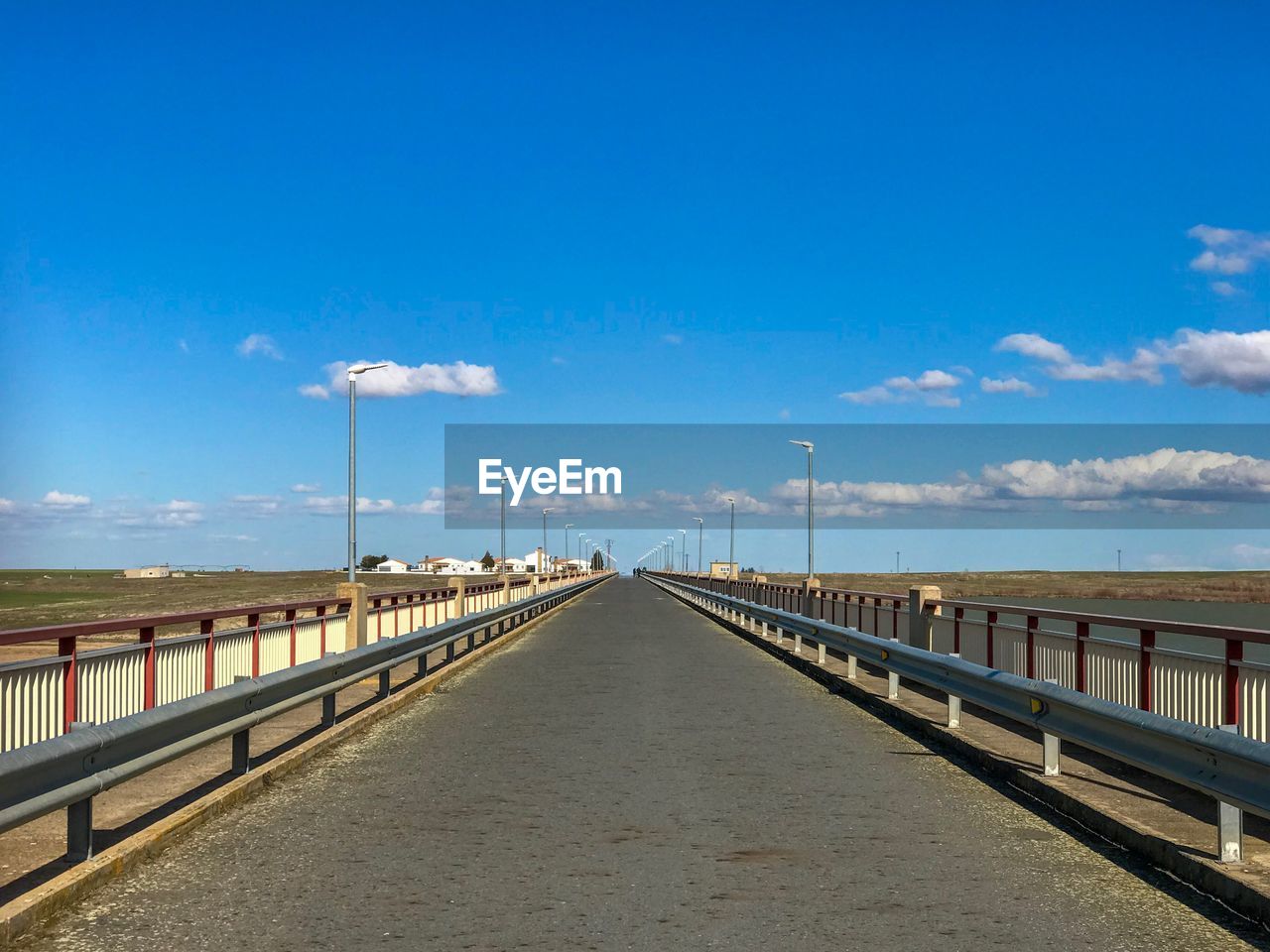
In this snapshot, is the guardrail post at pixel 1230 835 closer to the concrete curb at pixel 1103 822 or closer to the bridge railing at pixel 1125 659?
the concrete curb at pixel 1103 822

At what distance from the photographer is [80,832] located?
6.60 m

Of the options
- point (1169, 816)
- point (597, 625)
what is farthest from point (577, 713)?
point (597, 625)

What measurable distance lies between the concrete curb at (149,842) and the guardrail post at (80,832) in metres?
0.07

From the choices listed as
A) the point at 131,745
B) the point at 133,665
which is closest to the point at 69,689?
the point at 133,665

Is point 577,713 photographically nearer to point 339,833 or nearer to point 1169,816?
point 339,833

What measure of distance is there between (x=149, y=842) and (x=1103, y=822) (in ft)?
17.6

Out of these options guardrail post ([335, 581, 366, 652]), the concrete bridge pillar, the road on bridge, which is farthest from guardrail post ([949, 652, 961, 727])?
the concrete bridge pillar

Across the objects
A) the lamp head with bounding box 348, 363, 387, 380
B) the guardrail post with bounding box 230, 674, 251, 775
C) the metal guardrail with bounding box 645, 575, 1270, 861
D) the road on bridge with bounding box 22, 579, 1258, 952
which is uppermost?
the lamp head with bounding box 348, 363, 387, 380

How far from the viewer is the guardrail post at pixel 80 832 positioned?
6.57 m

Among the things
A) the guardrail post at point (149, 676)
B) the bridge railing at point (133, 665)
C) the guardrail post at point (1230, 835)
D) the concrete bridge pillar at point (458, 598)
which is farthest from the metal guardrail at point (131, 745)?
the concrete bridge pillar at point (458, 598)

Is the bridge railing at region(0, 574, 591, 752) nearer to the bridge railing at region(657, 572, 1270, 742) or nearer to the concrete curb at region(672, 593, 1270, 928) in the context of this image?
the concrete curb at region(672, 593, 1270, 928)

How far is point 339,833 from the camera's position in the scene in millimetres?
7891

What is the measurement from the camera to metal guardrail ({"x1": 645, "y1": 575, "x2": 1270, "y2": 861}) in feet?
20.2

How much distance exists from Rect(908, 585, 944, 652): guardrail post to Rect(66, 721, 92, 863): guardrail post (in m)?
12.3
